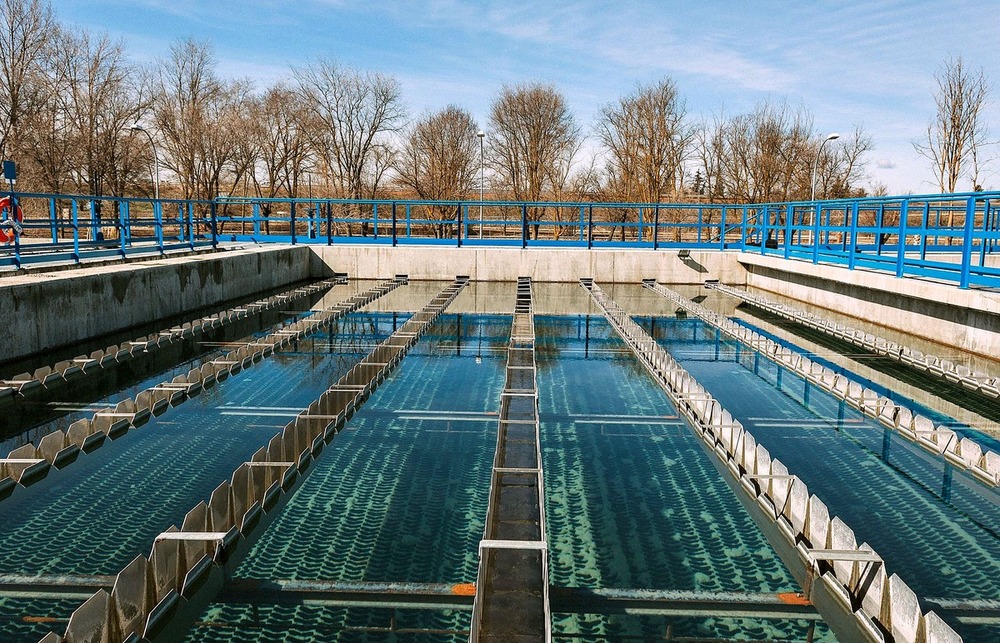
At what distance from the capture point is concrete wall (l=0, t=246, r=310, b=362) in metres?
9.25

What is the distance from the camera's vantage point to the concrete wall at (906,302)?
9.72 meters

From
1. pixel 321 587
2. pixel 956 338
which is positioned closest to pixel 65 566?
pixel 321 587

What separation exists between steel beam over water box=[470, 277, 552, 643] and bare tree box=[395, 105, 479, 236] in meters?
31.1

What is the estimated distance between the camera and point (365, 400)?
25.8 feet

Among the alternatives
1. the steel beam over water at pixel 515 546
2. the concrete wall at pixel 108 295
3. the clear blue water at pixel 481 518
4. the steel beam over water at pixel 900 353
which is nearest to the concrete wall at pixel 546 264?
the concrete wall at pixel 108 295

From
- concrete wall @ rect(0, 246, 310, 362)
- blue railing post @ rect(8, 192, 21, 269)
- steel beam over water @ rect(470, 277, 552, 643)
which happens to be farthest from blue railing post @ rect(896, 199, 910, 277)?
blue railing post @ rect(8, 192, 21, 269)

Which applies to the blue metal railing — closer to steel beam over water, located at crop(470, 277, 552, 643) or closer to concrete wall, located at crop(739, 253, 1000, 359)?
concrete wall, located at crop(739, 253, 1000, 359)

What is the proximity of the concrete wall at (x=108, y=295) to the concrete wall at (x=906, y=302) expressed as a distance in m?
12.0

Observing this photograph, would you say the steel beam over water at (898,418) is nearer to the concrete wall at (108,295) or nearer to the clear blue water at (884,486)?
the clear blue water at (884,486)

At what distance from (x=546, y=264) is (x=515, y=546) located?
55.6 feet

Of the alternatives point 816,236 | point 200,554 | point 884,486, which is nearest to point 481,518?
point 200,554

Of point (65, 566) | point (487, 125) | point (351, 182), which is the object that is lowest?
point (65, 566)

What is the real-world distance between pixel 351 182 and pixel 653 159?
15.6m

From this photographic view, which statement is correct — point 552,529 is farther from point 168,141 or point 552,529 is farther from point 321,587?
point 168,141
